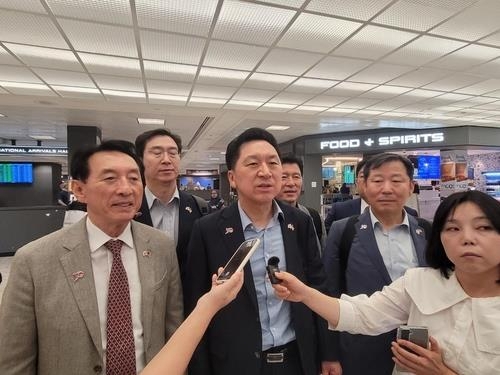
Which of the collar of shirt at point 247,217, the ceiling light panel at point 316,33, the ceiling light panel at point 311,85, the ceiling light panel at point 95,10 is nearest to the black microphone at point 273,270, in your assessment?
the collar of shirt at point 247,217

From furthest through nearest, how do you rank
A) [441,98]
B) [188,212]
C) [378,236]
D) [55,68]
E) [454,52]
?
[441,98]
[55,68]
[454,52]
[188,212]
[378,236]

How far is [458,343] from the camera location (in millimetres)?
1121

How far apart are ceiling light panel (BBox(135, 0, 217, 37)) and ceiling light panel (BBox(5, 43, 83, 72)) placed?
1.53 meters

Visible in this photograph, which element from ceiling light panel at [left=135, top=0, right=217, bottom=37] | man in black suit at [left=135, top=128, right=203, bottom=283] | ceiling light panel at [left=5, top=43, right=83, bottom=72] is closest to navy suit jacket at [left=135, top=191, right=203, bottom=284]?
man in black suit at [left=135, top=128, right=203, bottom=283]

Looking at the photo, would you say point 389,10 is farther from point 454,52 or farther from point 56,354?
point 56,354

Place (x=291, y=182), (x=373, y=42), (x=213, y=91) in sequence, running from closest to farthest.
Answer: (x=291, y=182)
(x=373, y=42)
(x=213, y=91)

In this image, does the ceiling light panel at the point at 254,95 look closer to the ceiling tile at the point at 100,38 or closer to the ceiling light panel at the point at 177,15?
the ceiling tile at the point at 100,38

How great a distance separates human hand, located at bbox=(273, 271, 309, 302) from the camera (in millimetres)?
1250

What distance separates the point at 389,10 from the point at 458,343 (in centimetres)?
305

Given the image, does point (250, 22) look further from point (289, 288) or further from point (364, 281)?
point (289, 288)

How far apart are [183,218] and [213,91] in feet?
14.0

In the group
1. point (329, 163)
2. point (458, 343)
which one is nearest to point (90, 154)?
point (458, 343)

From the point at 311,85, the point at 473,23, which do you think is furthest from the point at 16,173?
the point at 473,23

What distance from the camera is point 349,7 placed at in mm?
3023
